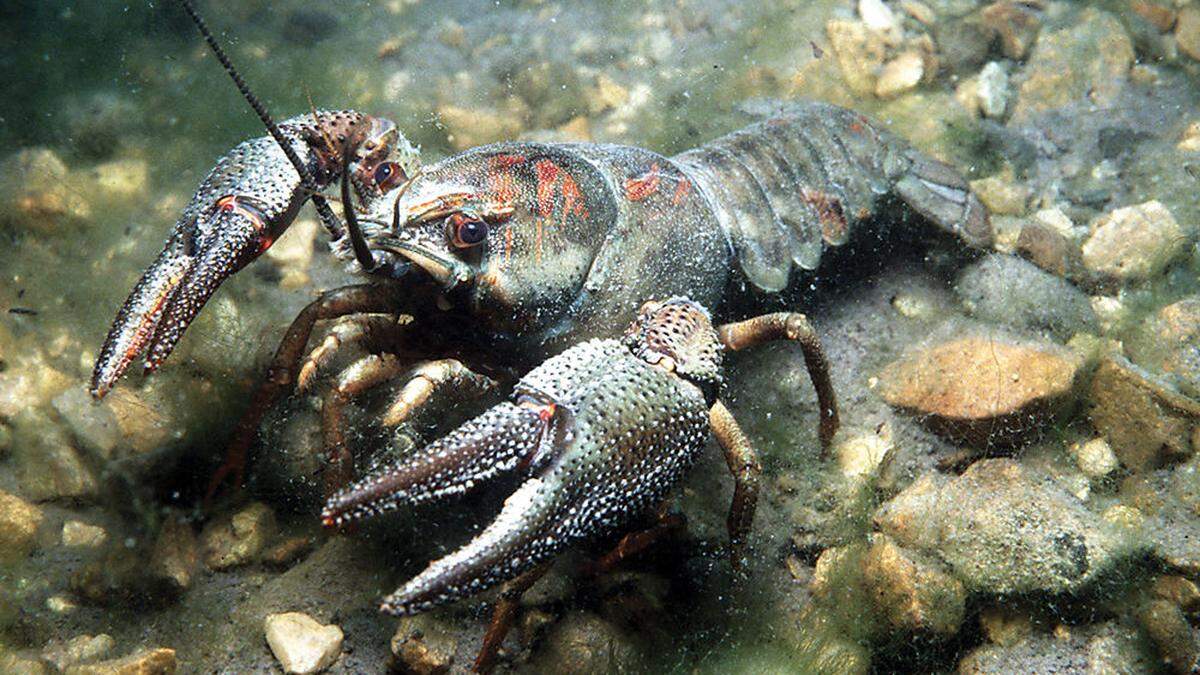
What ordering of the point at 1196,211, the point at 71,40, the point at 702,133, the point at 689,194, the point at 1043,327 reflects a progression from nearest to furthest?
the point at 689,194 → the point at 1043,327 → the point at 1196,211 → the point at 702,133 → the point at 71,40

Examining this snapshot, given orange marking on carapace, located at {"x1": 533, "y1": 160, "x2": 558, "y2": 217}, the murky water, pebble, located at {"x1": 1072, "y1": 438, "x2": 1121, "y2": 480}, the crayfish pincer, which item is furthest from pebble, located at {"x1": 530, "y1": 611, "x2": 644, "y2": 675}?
pebble, located at {"x1": 1072, "y1": 438, "x2": 1121, "y2": 480}

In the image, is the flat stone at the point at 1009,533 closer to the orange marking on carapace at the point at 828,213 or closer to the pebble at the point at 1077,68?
the orange marking on carapace at the point at 828,213

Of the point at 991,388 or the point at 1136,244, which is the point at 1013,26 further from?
the point at 991,388

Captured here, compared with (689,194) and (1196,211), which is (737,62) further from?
(1196,211)

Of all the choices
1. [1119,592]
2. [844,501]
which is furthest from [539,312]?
[1119,592]

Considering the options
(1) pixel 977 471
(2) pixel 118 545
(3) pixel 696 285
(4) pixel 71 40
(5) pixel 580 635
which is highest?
(4) pixel 71 40

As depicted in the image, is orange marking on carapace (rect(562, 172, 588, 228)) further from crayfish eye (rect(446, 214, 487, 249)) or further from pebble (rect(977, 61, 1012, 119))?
pebble (rect(977, 61, 1012, 119))

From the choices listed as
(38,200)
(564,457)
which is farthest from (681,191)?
(38,200)
